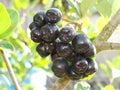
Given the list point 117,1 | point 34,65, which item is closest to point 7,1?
point 34,65

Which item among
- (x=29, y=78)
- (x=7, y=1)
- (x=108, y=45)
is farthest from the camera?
(x=7, y=1)

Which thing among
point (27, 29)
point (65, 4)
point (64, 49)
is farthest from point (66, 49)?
point (65, 4)

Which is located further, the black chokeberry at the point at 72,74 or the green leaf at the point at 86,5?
the green leaf at the point at 86,5

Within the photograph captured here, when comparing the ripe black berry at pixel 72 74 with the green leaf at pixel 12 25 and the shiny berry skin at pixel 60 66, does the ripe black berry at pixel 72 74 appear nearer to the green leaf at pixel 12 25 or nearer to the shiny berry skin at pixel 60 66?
the shiny berry skin at pixel 60 66

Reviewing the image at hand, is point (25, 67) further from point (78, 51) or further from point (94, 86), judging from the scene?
point (94, 86)

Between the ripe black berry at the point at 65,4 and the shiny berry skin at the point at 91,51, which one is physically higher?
the shiny berry skin at the point at 91,51

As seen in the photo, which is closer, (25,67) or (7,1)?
(25,67)

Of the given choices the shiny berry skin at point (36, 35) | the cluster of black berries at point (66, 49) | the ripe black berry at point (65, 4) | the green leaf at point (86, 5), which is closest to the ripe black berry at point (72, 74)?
the cluster of black berries at point (66, 49)

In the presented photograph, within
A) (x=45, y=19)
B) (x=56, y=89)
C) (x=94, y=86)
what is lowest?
(x=94, y=86)
